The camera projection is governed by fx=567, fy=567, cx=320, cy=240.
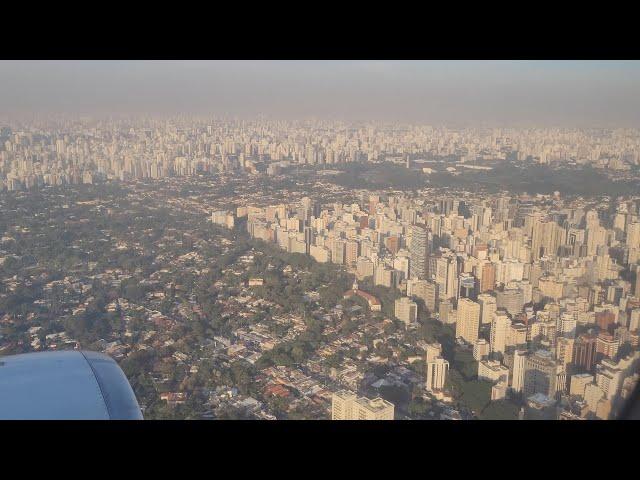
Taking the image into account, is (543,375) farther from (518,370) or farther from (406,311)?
(406,311)

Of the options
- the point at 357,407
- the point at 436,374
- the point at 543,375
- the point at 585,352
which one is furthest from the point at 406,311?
the point at 357,407

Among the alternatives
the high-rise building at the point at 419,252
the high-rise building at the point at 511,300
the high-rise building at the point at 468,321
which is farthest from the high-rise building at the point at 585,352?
the high-rise building at the point at 419,252

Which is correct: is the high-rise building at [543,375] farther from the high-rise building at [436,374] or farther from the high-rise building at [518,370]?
the high-rise building at [436,374]
